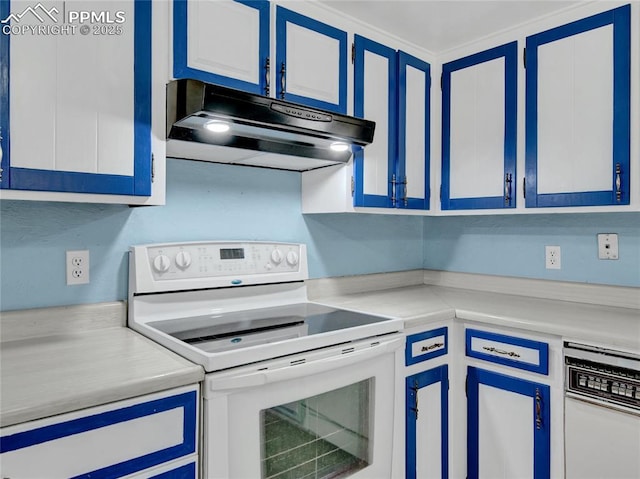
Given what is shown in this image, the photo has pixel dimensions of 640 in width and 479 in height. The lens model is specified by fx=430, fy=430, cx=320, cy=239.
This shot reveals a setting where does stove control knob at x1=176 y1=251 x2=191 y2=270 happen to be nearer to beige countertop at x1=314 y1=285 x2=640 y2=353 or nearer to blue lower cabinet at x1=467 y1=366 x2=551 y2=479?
beige countertop at x1=314 y1=285 x2=640 y2=353

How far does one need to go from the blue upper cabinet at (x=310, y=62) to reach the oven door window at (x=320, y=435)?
1.14 m

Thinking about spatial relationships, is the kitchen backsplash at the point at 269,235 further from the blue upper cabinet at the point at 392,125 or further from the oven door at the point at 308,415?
the oven door at the point at 308,415

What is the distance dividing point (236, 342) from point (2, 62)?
98 centimetres

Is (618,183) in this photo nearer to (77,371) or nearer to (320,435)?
(320,435)

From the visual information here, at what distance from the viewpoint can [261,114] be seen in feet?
4.51

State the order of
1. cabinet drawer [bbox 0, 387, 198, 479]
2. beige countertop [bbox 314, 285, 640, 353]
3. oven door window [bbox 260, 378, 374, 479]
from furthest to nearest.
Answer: beige countertop [bbox 314, 285, 640, 353], oven door window [bbox 260, 378, 374, 479], cabinet drawer [bbox 0, 387, 198, 479]

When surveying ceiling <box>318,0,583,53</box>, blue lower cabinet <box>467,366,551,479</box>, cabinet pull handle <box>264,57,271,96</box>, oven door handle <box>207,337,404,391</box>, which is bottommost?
blue lower cabinet <box>467,366,551,479</box>

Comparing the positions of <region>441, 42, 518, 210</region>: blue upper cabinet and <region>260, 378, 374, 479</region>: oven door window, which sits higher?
<region>441, 42, 518, 210</region>: blue upper cabinet

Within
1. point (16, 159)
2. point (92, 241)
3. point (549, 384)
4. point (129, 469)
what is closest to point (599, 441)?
point (549, 384)

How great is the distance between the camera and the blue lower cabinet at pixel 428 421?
172 cm

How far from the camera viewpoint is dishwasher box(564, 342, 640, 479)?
4.58ft

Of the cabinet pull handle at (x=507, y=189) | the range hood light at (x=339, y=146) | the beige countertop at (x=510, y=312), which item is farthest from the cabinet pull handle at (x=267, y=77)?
the cabinet pull handle at (x=507, y=189)

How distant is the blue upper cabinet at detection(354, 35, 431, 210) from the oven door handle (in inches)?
28.3

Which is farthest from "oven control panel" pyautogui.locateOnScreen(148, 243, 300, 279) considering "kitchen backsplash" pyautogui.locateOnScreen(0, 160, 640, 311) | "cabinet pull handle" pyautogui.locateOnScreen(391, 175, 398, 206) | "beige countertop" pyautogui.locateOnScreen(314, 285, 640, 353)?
"cabinet pull handle" pyautogui.locateOnScreen(391, 175, 398, 206)
